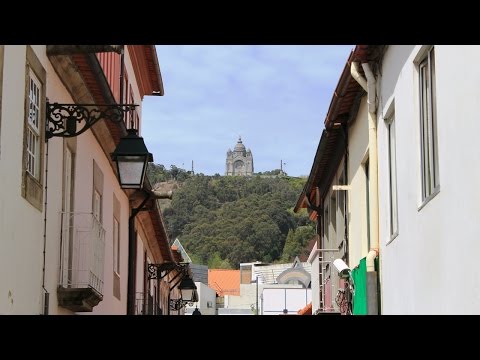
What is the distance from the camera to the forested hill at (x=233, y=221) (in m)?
111

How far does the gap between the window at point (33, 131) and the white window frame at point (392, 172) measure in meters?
4.29

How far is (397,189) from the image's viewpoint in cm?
1093

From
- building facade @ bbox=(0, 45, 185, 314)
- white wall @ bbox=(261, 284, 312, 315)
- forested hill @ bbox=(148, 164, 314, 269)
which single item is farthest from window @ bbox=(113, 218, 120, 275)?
forested hill @ bbox=(148, 164, 314, 269)

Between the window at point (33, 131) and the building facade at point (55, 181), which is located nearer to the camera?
the building facade at point (55, 181)

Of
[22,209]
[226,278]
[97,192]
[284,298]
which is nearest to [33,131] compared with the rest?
[22,209]

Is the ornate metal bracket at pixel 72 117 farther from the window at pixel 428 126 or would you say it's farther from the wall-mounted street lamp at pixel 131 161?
the window at pixel 428 126

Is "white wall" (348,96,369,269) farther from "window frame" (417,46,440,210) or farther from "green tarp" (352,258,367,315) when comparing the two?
"window frame" (417,46,440,210)

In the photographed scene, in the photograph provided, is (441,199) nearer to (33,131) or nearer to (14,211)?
(14,211)

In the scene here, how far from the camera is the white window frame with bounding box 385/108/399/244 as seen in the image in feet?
37.7

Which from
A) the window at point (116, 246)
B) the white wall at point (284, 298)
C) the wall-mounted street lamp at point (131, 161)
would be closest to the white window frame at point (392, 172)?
the wall-mounted street lamp at point (131, 161)

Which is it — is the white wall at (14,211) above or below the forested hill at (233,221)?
below
